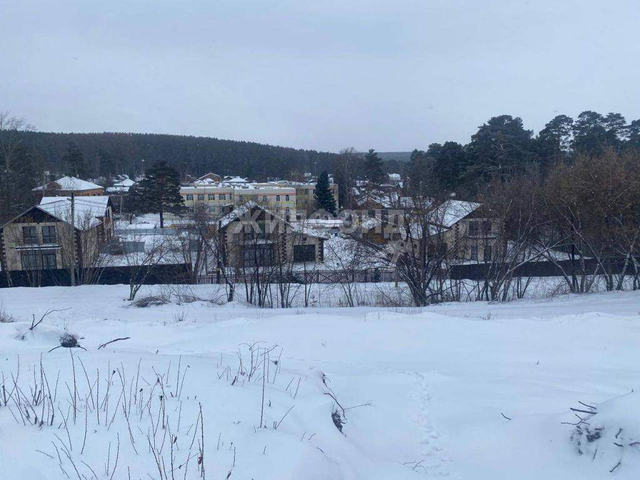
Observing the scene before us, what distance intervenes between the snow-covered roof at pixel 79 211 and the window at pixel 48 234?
2.55 feet

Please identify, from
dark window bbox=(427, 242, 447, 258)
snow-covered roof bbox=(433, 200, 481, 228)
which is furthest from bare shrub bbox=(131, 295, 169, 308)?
snow-covered roof bbox=(433, 200, 481, 228)

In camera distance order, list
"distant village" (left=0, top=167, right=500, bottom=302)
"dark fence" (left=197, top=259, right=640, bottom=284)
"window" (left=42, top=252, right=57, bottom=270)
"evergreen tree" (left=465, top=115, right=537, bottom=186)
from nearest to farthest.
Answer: "distant village" (left=0, top=167, right=500, bottom=302) → "dark fence" (left=197, top=259, right=640, bottom=284) → "window" (left=42, top=252, right=57, bottom=270) → "evergreen tree" (left=465, top=115, right=537, bottom=186)

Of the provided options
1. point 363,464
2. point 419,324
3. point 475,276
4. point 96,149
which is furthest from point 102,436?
point 96,149

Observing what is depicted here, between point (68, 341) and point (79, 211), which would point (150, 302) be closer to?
point (68, 341)

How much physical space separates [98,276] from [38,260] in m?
4.18

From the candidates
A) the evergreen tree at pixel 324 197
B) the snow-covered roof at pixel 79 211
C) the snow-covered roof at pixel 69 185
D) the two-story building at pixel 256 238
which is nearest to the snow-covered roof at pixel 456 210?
the two-story building at pixel 256 238

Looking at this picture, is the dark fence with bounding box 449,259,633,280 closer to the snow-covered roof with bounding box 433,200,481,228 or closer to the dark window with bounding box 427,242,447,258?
the snow-covered roof with bounding box 433,200,481,228

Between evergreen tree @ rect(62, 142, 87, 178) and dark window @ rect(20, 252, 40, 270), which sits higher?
evergreen tree @ rect(62, 142, 87, 178)

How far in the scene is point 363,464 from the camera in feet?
11.5

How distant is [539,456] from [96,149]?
79661mm

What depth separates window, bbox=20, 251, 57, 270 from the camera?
2150cm

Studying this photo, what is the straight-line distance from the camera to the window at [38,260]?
21.5 m

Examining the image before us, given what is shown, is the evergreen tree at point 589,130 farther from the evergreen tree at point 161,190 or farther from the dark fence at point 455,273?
the evergreen tree at point 161,190

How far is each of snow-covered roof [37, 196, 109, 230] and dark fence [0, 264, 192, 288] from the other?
2107 mm
